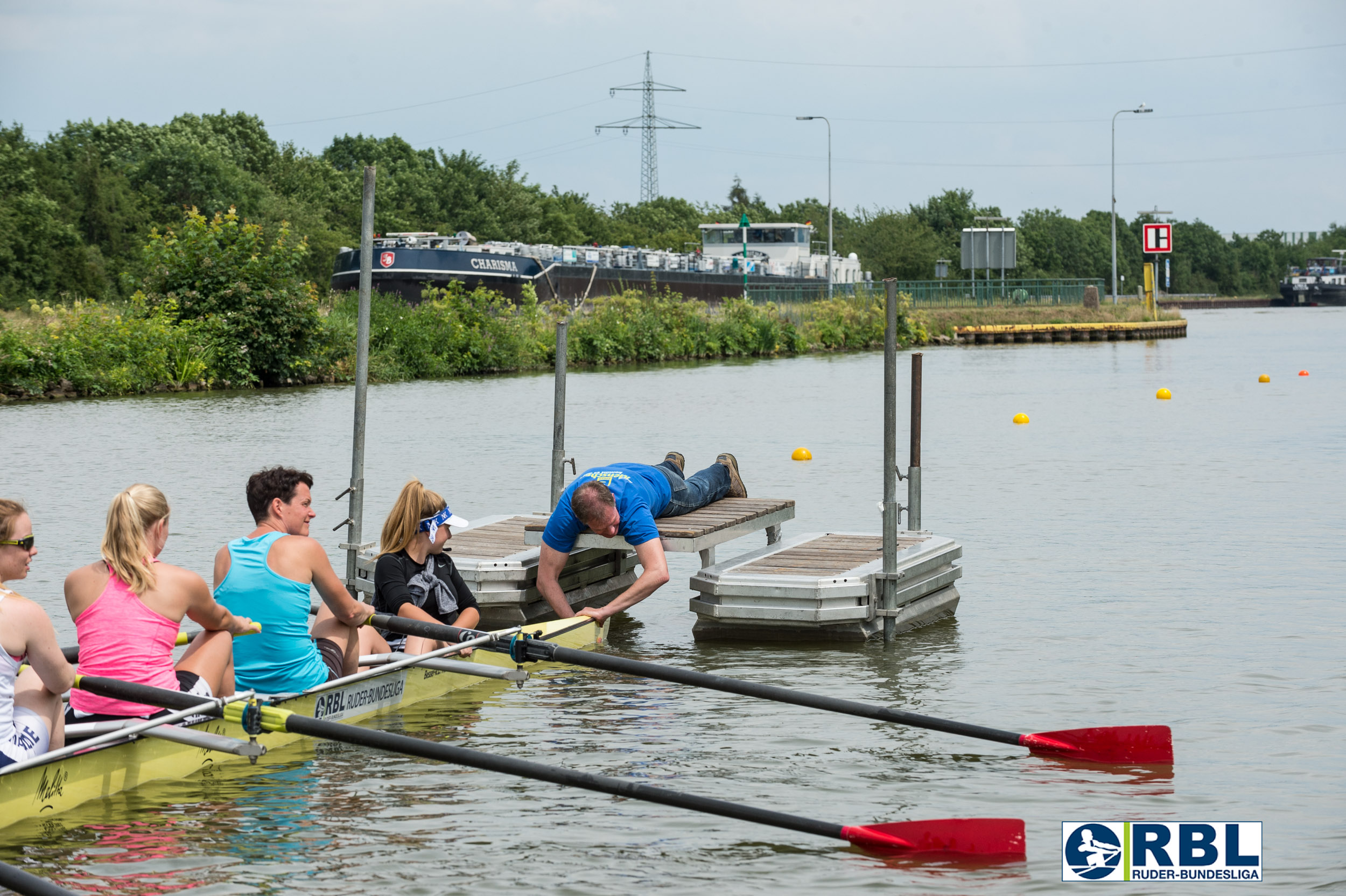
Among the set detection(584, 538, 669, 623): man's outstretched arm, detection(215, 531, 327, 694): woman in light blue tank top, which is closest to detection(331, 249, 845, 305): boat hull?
detection(584, 538, 669, 623): man's outstretched arm

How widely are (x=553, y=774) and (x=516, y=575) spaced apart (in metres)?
4.41

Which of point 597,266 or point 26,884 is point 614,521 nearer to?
point 26,884

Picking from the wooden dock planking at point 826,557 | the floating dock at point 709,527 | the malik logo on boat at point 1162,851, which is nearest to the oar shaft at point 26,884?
the malik logo on boat at point 1162,851

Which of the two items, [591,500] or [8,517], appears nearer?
[8,517]

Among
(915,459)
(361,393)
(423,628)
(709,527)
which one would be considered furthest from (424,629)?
(915,459)

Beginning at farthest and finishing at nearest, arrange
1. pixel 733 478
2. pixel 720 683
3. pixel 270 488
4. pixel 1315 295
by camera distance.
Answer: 1. pixel 1315 295
2. pixel 733 478
3. pixel 720 683
4. pixel 270 488

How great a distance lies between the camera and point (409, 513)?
872 cm

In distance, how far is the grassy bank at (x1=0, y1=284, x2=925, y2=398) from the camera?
32.5 metres

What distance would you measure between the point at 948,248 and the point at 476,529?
93.2 metres

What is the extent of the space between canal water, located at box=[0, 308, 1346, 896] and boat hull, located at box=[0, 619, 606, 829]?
0.33 ft

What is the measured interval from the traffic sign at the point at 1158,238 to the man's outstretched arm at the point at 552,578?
257ft

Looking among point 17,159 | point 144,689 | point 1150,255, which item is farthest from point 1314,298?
point 144,689

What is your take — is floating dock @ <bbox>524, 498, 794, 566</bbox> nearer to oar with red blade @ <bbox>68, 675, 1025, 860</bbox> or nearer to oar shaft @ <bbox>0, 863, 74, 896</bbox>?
oar with red blade @ <bbox>68, 675, 1025, 860</bbox>

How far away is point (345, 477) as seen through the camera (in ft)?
63.3
